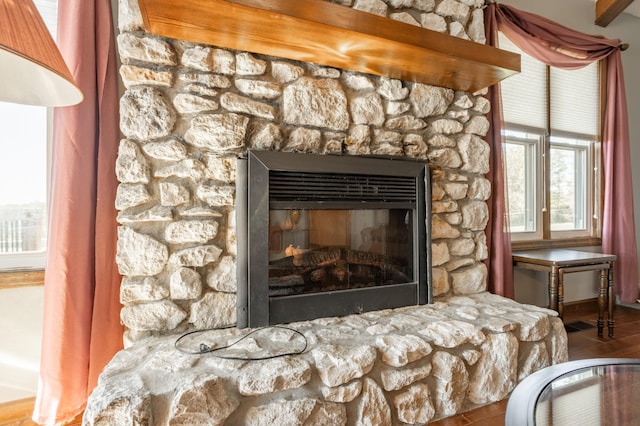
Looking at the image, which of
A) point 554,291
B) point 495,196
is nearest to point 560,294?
point 554,291

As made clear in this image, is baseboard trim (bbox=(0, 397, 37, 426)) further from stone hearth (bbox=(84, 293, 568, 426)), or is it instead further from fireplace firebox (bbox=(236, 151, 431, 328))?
fireplace firebox (bbox=(236, 151, 431, 328))

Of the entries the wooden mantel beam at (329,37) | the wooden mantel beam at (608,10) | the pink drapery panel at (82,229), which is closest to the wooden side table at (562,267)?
the wooden mantel beam at (329,37)

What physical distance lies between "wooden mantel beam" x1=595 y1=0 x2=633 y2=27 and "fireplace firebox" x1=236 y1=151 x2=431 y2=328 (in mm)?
2667

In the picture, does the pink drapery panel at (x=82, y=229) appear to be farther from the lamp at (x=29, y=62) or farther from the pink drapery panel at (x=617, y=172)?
the pink drapery panel at (x=617, y=172)

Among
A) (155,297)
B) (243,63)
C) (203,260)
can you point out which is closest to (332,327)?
(203,260)

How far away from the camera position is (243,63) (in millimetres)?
1559

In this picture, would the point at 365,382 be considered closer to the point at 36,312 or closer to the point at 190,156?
the point at 190,156

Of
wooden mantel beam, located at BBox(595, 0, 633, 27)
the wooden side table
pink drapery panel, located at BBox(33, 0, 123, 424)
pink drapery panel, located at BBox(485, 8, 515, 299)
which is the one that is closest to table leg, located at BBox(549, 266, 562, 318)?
the wooden side table

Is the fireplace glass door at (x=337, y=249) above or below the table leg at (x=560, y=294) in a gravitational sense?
above

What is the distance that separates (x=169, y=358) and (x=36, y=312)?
873 millimetres

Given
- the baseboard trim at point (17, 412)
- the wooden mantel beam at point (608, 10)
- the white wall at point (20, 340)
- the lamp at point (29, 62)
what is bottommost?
the baseboard trim at point (17, 412)

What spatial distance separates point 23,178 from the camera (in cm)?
158

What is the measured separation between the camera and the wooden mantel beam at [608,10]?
2793 mm

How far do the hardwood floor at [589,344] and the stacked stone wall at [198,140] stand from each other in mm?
1224
